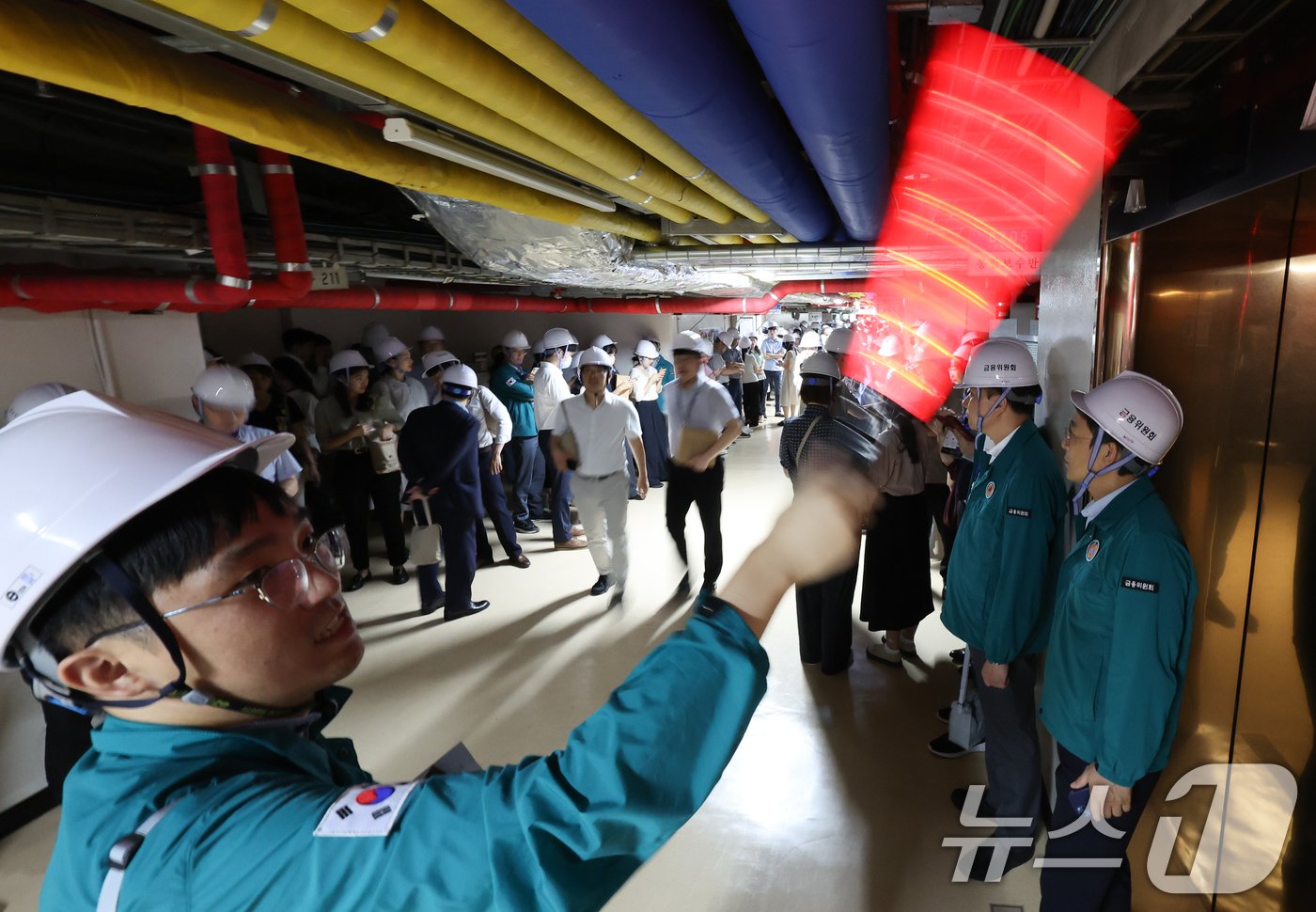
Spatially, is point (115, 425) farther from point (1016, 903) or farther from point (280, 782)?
point (1016, 903)

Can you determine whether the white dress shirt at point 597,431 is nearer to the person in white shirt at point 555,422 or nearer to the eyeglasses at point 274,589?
the person in white shirt at point 555,422

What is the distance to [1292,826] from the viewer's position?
1.76m

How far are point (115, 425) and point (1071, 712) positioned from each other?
2091mm

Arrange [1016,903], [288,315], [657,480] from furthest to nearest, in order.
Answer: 1. [657,480]
2. [288,315]
3. [1016,903]

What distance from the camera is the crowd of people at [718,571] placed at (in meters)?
0.72

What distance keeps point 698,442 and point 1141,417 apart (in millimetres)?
2822

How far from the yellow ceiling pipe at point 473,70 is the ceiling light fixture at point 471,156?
0.30 meters

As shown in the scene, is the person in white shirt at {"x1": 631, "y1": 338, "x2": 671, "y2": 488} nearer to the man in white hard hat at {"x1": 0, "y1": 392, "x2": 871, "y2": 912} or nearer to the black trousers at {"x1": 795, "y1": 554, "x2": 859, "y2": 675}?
the black trousers at {"x1": 795, "y1": 554, "x2": 859, "y2": 675}

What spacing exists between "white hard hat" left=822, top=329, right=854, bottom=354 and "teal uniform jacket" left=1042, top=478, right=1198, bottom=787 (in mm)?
3101

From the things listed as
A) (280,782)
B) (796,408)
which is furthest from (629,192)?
(796,408)

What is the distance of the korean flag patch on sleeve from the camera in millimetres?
634

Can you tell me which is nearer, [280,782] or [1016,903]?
[280,782]

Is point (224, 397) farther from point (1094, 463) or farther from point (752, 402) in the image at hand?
point (752, 402)

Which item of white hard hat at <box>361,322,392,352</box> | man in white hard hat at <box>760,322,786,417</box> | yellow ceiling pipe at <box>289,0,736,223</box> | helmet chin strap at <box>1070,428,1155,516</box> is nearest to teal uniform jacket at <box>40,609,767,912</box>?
yellow ceiling pipe at <box>289,0,736,223</box>
